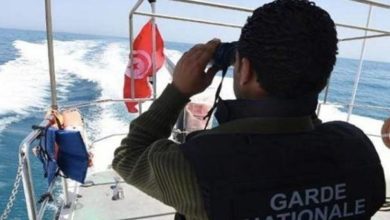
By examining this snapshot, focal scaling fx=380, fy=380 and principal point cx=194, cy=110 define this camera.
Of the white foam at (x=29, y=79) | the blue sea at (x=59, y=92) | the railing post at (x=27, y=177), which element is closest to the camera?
the railing post at (x=27, y=177)

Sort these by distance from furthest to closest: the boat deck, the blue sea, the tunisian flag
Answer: the blue sea, the tunisian flag, the boat deck

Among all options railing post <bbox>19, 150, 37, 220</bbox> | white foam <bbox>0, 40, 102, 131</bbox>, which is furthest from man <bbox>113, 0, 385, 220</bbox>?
white foam <bbox>0, 40, 102, 131</bbox>

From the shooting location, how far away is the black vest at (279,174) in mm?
628

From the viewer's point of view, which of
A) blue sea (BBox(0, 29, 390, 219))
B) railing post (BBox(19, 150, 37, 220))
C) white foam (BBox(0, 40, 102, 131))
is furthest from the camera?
white foam (BBox(0, 40, 102, 131))

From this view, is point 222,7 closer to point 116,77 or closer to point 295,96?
point 295,96

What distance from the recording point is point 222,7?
196 centimetres

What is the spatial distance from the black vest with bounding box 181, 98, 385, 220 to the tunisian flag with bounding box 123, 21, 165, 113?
3.71m

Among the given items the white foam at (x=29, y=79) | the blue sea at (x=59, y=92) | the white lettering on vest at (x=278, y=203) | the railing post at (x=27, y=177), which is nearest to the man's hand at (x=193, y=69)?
the white lettering on vest at (x=278, y=203)

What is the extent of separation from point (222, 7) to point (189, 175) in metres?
1.48

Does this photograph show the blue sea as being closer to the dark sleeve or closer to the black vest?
the dark sleeve

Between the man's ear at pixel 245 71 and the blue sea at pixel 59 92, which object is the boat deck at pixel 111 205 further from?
the man's ear at pixel 245 71

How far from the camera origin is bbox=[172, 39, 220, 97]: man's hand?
74 cm

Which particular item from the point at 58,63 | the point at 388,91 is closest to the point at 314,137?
the point at 58,63

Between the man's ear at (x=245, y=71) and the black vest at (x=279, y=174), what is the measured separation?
6 centimetres
